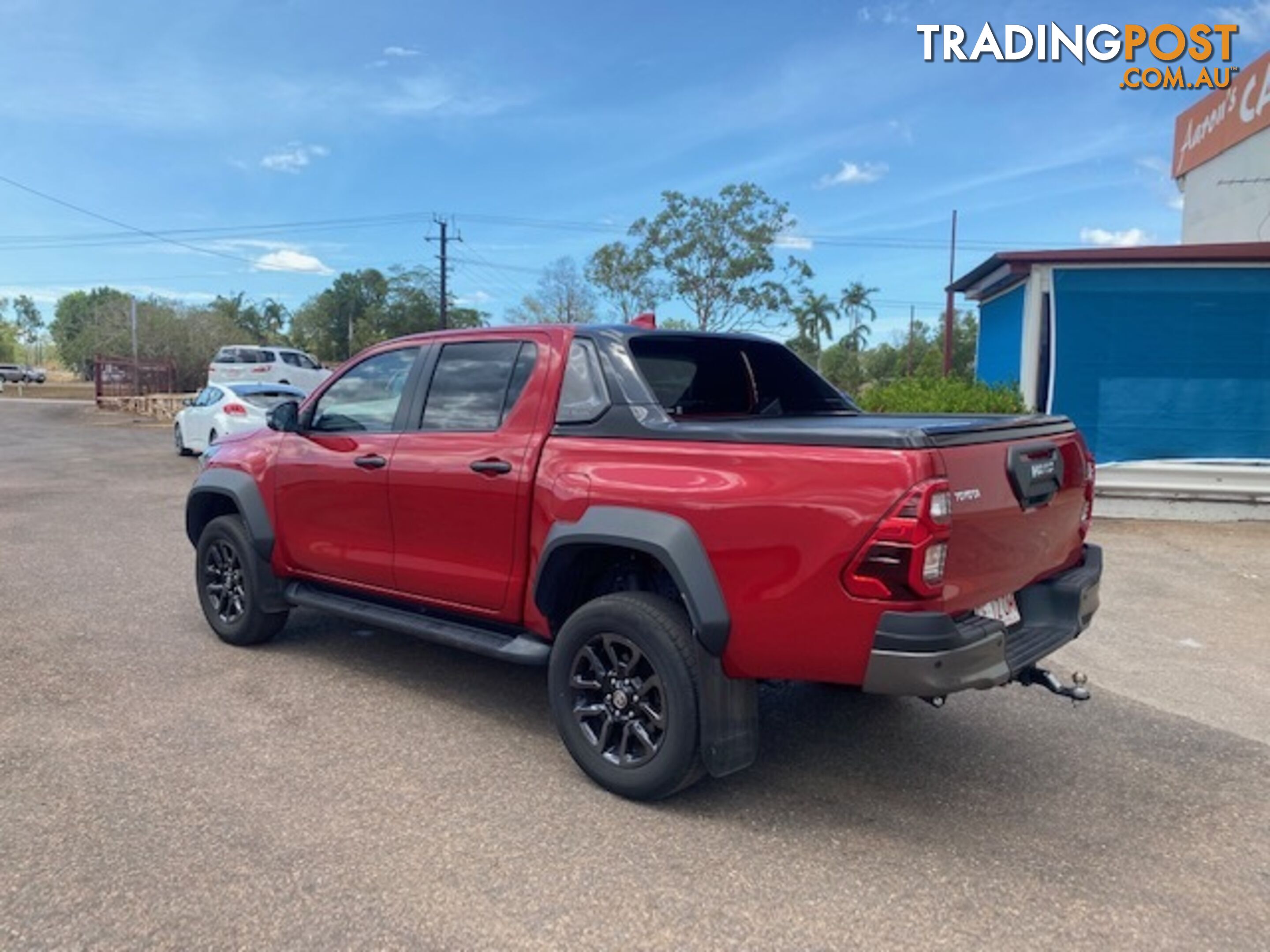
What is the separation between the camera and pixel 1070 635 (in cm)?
368

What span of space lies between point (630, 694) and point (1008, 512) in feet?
5.01

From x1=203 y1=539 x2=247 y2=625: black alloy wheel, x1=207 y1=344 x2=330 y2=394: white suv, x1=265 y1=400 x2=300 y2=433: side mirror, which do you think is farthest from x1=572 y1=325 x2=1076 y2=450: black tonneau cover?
x1=207 y1=344 x2=330 y2=394: white suv

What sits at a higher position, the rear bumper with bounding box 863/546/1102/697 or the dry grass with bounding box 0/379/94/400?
the dry grass with bounding box 0/379/94/400

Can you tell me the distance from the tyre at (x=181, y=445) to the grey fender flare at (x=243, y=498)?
13000 millimetres

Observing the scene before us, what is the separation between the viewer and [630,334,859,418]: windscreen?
437cm

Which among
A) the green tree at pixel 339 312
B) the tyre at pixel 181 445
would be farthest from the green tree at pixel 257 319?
the tyre at pixel 181 445

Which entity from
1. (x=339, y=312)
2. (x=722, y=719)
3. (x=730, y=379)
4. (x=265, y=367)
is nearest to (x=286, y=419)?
(x=730, y=379)

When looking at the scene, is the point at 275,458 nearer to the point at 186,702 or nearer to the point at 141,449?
the point at 186,702

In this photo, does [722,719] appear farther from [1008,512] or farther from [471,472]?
[471,472]

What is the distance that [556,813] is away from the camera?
3.52m

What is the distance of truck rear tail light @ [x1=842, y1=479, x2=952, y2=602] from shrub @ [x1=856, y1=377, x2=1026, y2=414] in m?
6.96

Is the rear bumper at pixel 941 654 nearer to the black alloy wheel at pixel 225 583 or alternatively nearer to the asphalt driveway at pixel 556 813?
→ the asphalt driveway at pixel 556 813

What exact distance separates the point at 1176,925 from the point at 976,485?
1430 millimetres

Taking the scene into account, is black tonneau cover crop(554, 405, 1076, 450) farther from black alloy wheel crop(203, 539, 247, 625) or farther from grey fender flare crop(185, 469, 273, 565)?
black alloy wheel crop(203, 539, 247, 625)
